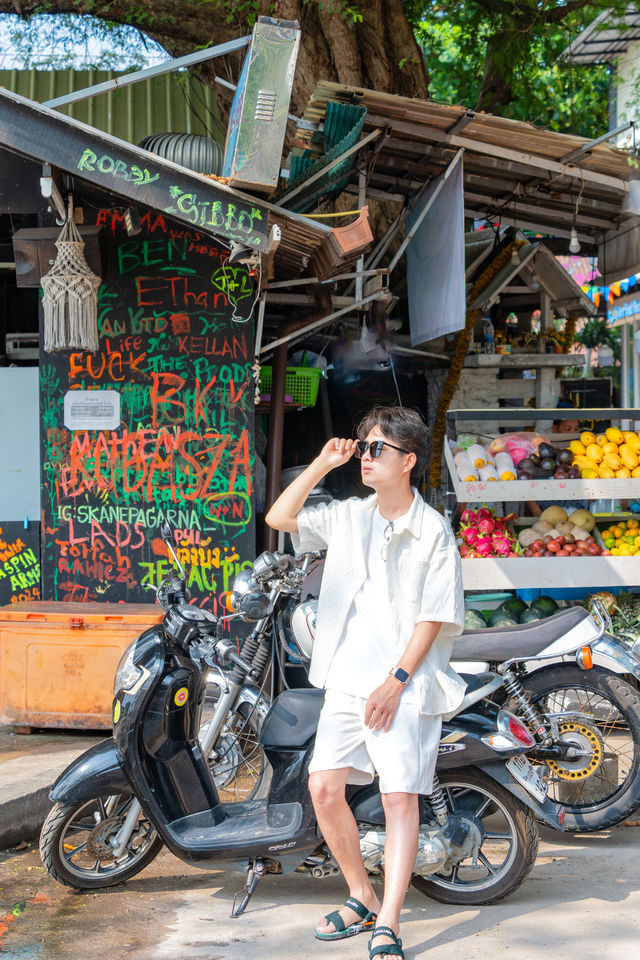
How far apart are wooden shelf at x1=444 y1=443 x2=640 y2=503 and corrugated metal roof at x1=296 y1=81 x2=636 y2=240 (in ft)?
7.51

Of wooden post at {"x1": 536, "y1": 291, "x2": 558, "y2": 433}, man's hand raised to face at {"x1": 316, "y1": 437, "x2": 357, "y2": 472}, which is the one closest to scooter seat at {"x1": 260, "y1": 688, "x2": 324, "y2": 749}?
man's hand raised to face at {"x1": 316, "y1": 437, "x2": 357, "y2": 472}

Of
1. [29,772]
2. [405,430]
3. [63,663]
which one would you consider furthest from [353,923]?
[63,663]

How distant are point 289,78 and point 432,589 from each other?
2.97 m

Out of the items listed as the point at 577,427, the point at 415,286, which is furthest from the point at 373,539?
the point at 577,427

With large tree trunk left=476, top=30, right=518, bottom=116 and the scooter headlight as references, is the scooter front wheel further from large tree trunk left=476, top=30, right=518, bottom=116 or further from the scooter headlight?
large tree trunk left=476, top=30, right=518, bottom=116

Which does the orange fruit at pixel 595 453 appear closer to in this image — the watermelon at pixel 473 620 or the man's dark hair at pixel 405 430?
the watermelon at pixel 473 620

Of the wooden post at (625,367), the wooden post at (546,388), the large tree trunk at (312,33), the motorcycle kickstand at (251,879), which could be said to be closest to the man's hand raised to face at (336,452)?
the motorcycle kickstand at (251,879)

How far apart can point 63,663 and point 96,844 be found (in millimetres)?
1855

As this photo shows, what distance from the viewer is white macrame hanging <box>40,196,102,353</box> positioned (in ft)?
18.4

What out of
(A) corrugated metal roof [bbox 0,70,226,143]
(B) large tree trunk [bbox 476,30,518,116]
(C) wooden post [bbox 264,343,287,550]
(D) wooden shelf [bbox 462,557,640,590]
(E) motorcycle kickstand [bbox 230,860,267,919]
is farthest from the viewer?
(A) corrugated metal roof [bbox 0,70,226,143]

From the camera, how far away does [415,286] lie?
758cm

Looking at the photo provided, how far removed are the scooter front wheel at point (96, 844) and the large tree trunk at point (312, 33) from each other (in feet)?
22.3

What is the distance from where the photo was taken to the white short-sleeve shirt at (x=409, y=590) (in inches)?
123

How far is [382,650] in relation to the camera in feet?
10.5
